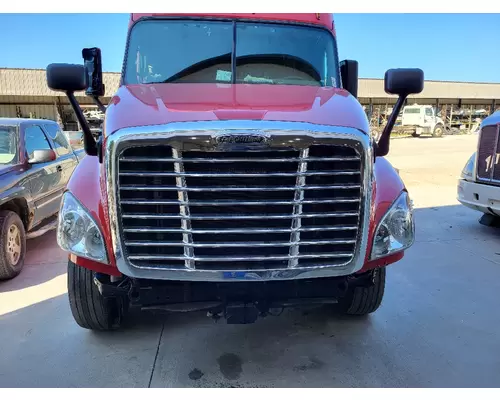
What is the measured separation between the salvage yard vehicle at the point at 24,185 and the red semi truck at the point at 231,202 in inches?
76.6

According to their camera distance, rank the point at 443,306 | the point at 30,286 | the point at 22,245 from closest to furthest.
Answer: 1. the point at 443,306
2. the point at 30,286
3. the point at 22,245

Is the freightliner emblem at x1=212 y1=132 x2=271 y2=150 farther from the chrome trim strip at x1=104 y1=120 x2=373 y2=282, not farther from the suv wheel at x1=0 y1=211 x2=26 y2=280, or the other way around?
the suv wheel at x1=0 y1=211 x2=26 y2=280

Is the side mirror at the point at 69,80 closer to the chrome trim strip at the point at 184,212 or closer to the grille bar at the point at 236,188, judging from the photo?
the grille bar at the point at 236,188

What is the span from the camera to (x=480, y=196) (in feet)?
19.6

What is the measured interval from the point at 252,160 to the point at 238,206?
1.00 ft

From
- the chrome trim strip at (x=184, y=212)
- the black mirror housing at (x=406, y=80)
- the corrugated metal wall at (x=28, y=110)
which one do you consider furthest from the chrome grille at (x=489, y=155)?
the corrugated metal wall at (x=28, y=110)

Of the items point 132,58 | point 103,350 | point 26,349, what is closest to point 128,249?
point 103,350

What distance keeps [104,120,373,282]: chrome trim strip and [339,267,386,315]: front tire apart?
2.91 feet

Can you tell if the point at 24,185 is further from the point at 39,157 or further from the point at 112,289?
the point at 112,289

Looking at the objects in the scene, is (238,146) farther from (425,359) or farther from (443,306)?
(443,306)

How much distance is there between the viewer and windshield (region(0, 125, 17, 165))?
4.95m

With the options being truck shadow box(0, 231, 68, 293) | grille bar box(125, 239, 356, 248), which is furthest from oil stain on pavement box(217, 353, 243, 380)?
truck shadow box(0, 231, 68, 293)

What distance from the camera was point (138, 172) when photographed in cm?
237

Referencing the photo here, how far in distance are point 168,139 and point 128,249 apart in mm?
727
